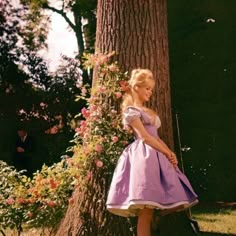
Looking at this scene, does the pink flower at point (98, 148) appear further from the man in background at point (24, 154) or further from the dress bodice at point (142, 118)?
the man in background at point (24, 154)

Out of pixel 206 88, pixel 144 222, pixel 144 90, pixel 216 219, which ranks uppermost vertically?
pixel 206 88

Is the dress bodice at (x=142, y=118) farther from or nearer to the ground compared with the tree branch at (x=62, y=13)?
nearer to the ground

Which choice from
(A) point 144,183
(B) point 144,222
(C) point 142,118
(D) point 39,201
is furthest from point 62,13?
(A) point 144,183

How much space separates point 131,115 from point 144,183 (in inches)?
25.9

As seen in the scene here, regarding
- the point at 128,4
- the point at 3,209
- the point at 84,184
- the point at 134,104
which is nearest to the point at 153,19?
the point at 128,4

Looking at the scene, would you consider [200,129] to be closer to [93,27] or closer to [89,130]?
[93,27]

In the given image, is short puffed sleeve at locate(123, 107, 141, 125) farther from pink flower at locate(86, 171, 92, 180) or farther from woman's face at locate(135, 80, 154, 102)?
pink flower at locate(86, 171, 92, 180)

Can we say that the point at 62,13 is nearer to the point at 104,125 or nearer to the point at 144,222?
the point at 104,125

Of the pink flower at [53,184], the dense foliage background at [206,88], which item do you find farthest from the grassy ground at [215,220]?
the dense foliage background at [206,88]

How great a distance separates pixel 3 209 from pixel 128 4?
269cm

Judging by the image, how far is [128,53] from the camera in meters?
5.32

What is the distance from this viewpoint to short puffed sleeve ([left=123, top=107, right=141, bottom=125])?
4.63 m

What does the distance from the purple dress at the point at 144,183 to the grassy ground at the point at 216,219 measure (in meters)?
2.05

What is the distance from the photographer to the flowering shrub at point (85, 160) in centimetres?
521
